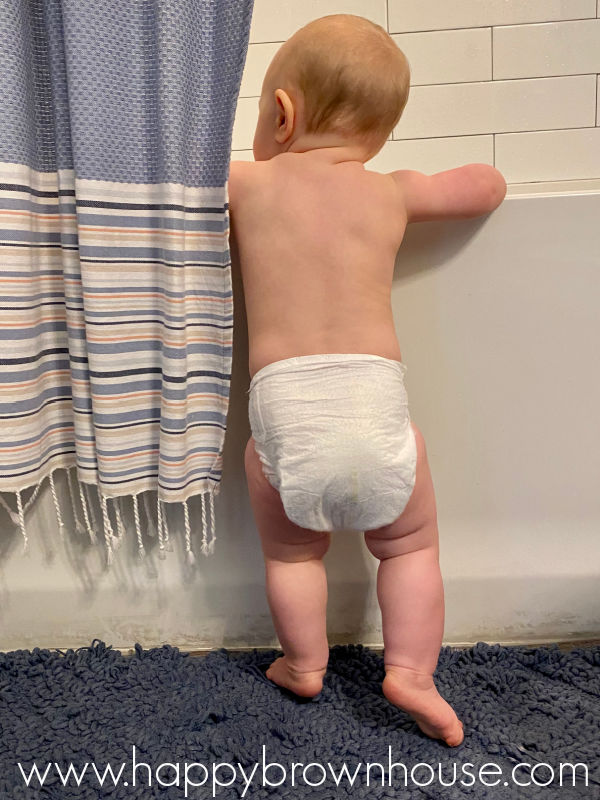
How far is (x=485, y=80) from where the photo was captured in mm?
1473

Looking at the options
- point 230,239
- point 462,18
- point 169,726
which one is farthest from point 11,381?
point 462,18

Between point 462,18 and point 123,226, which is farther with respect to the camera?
point 462,18

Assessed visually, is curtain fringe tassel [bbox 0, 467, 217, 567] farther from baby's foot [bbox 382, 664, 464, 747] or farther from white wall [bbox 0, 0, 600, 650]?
baby's foot [bbox 382, 664, 464, 747]

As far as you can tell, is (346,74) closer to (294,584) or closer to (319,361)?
(319,361)

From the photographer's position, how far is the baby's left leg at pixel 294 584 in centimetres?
83

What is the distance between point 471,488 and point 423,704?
12.1 inches

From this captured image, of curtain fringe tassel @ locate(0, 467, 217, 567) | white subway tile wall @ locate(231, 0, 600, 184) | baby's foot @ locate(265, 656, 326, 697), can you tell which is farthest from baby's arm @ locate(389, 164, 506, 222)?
white subway tile wall @ locate(231, 0, 600, 184)

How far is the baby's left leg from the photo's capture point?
0.83 m

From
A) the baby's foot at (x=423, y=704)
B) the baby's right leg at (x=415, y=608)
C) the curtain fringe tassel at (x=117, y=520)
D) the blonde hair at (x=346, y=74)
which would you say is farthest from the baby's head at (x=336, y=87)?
the baby's foot at (x=423, y=704)

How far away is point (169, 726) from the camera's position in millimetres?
830

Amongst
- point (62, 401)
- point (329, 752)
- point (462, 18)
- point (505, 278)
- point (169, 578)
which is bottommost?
point (329, 752)

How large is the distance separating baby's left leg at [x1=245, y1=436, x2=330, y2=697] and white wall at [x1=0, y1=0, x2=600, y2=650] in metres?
0.11

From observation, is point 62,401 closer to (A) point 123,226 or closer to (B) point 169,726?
(A) point 123,226

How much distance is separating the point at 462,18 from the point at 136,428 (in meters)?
1.16
